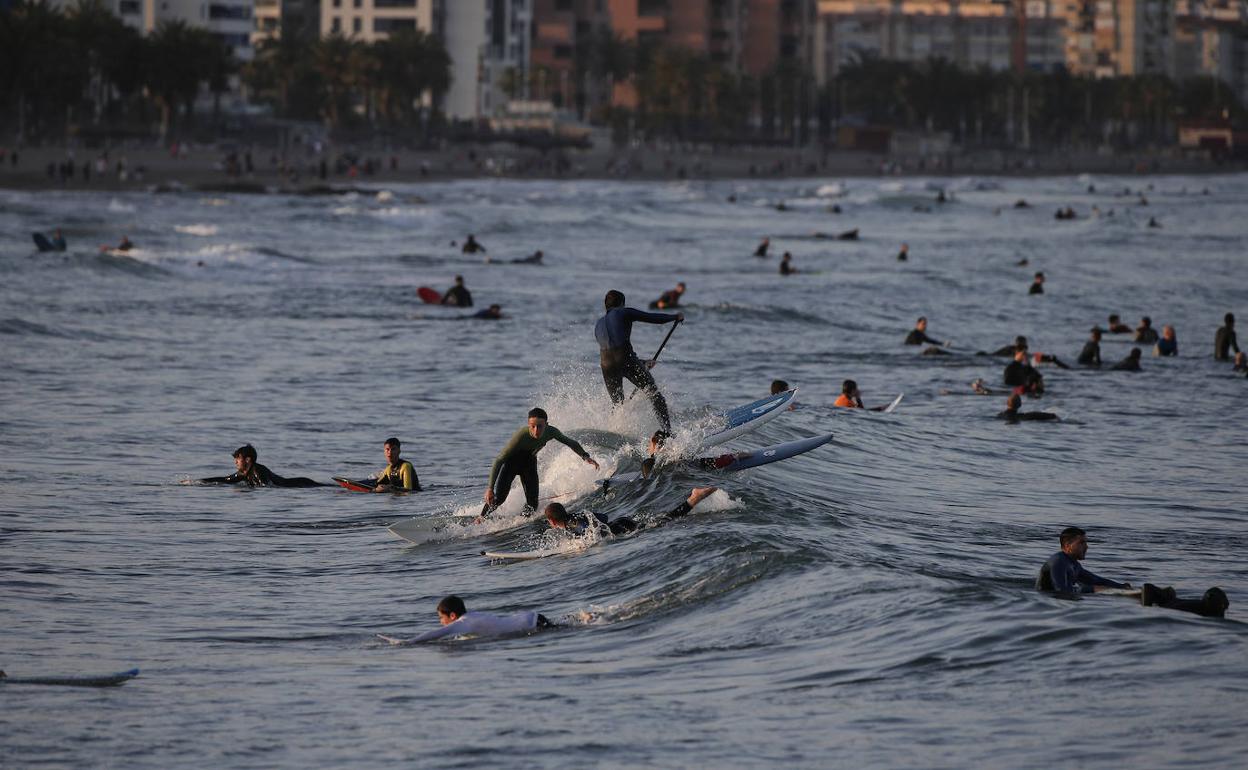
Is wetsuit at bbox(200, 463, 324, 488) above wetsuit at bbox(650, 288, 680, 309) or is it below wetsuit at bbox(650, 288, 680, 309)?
below

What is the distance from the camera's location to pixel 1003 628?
48.4ft

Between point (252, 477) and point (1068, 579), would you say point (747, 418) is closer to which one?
point (252, 477)

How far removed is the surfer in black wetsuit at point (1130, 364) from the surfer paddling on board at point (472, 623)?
23734mm

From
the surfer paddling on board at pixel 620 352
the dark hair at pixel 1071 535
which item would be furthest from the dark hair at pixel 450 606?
the surfer paddling on board at pixel 620 352

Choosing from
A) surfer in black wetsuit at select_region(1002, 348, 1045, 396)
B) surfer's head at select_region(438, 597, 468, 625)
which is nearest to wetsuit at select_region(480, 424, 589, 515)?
surfer's head at select_region(438, 597, 468, 625)

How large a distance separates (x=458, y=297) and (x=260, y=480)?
26.4 m

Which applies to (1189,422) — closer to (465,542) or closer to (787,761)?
(465,542)

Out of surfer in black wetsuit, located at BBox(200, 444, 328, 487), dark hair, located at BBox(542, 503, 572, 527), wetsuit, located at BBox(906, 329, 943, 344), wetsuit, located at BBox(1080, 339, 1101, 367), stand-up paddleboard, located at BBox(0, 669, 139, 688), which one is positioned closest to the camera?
stand-up paddleboard, located at BBox(0, 669, 139, 688)

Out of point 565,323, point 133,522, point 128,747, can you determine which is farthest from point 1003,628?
point 565,323

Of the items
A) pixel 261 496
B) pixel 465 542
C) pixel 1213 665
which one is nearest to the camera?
pixel 1213 665

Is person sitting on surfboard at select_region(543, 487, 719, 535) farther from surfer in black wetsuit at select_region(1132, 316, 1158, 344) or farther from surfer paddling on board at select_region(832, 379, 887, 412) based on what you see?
surfer in black wetsuit at select_region(1132, 316, 1158, 344)

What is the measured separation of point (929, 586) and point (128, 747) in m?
7.48

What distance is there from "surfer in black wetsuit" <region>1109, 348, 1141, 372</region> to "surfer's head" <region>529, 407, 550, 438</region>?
804 inches

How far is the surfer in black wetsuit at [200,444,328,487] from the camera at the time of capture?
76.2 feet
